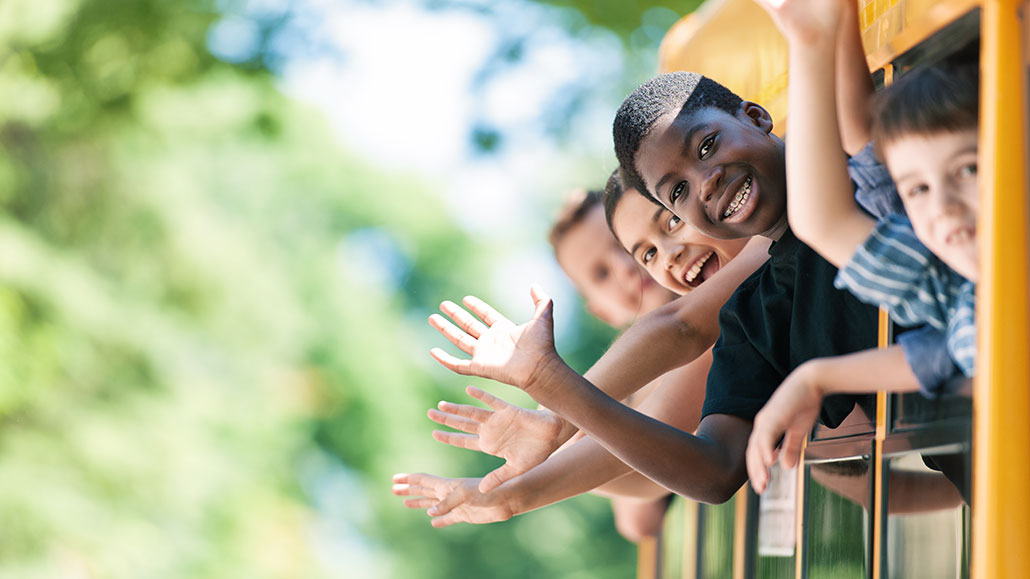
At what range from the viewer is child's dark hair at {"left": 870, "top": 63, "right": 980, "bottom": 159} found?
1.05 meters

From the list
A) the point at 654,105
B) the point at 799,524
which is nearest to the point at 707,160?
the point at 654,105

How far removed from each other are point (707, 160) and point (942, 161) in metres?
0.48

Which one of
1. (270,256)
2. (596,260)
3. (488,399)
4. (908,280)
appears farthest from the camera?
(270,256)

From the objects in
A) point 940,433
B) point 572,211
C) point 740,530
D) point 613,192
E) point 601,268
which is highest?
point 572,211

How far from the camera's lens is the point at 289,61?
6133 millimetres

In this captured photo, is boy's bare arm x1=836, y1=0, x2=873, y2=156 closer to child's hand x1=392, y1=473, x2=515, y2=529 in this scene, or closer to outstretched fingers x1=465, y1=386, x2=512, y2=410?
outstretched fingers x1=465, y1=386, x2=512, y2=410

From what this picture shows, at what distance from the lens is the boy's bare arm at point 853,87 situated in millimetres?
1153

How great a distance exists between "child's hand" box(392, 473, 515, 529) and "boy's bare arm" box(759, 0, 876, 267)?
99 centimetres

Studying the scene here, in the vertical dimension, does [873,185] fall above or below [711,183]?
below

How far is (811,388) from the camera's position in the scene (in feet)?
3.96

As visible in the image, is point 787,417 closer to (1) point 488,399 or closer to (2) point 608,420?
(2) point 608,420

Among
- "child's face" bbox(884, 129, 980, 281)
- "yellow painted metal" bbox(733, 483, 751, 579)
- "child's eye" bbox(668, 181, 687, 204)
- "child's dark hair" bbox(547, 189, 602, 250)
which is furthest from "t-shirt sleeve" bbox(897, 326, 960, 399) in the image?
"child's dark hair" bbox(547, 189, 602, 250)

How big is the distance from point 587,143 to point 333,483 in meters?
3.11

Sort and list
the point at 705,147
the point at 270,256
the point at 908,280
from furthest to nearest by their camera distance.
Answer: the point at 270,256 → the point at 705,147 → the point at 908,280
